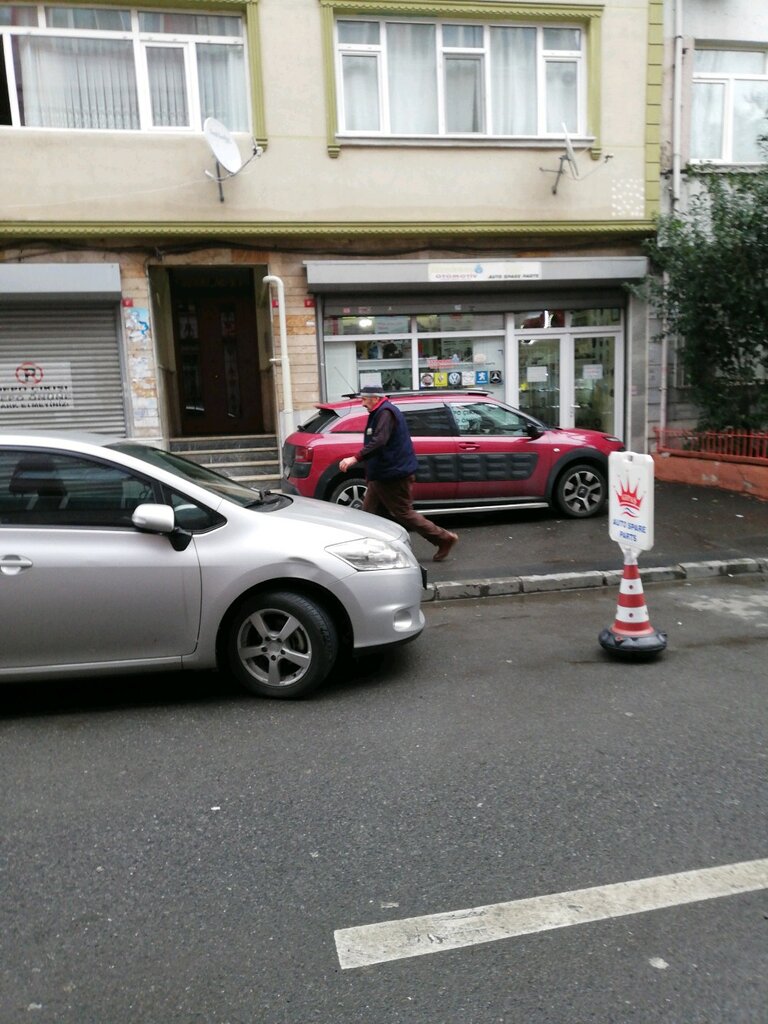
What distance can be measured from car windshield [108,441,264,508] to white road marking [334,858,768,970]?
298 centimetres

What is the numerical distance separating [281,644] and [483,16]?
1164 centimetres

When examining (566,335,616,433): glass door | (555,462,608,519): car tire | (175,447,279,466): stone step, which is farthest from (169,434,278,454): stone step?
(566,335,616,433): glass door

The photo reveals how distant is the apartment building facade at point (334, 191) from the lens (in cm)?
1176

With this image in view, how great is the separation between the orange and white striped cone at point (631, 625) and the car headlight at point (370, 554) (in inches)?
58.9

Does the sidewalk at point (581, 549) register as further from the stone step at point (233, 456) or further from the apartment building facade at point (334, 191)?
the apartment building facade at point (334, 191)

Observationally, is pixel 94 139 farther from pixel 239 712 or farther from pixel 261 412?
pixel 239 712

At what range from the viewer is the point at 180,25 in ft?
39.1

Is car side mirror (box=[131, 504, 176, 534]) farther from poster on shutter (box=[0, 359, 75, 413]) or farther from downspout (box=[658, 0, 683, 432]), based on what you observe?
downspout (box=[658, 0, 683, 432])

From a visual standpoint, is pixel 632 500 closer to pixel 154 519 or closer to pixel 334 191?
pixel 154 519

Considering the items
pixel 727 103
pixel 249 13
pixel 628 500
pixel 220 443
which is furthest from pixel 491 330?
pixel 628 500

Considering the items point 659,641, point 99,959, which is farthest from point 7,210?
point 99,959

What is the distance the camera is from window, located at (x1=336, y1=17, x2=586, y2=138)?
12.4 metres

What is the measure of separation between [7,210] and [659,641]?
10.8m

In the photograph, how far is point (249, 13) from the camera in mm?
11836
